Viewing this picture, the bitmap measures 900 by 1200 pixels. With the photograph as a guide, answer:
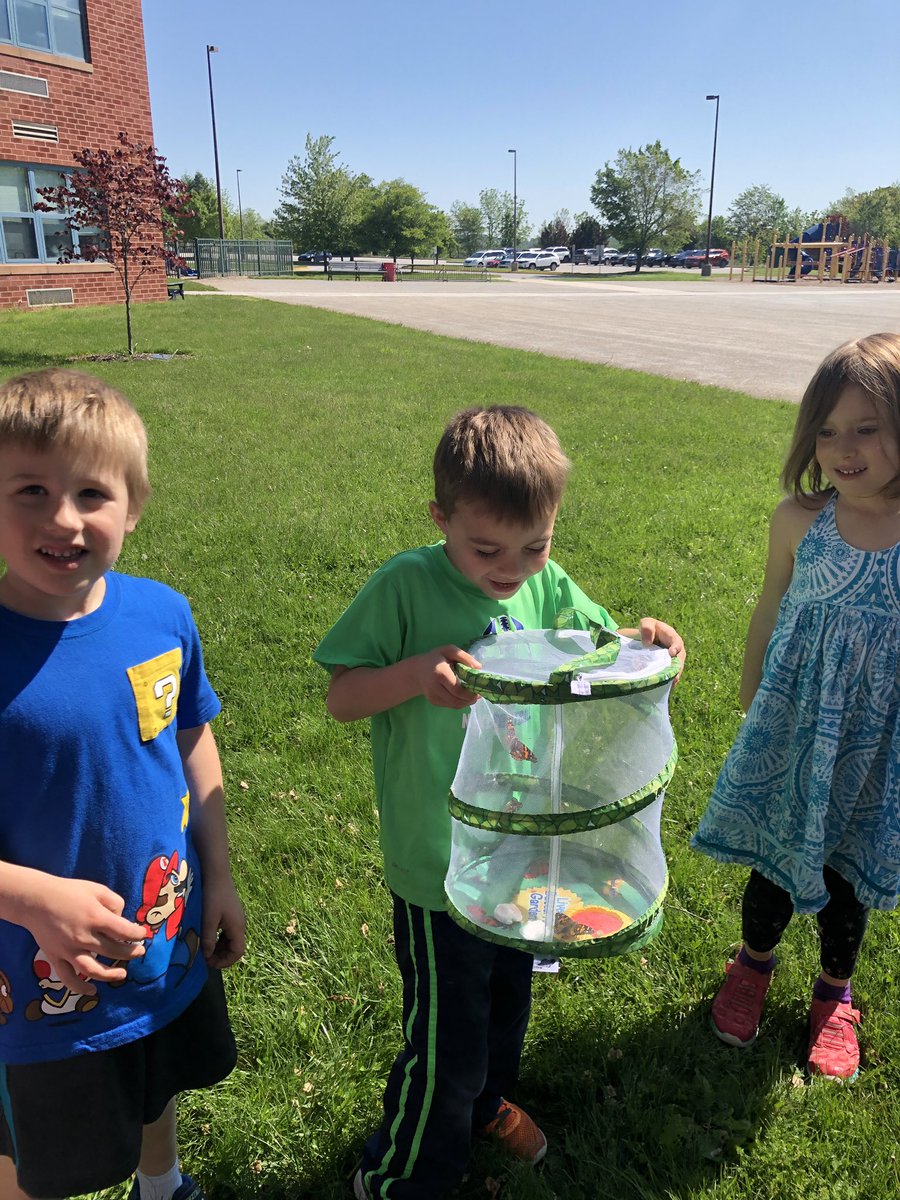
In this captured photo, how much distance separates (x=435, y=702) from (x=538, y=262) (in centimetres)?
8065

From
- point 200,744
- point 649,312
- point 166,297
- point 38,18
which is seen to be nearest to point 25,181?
point 38,18

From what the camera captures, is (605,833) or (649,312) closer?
(605,833)

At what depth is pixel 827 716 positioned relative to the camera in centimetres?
221

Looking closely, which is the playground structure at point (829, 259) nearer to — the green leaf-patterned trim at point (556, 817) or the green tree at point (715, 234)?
the green tree at point (715, 234)

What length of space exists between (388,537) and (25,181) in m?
22.7

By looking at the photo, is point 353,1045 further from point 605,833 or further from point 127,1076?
point 605,833

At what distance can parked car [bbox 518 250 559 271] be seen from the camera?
75938 millimetres

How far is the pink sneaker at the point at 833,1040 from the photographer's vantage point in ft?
7.85

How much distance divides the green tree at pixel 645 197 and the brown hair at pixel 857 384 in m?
79.3

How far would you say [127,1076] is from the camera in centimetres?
165

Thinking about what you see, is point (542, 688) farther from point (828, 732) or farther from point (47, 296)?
point (47, 296)

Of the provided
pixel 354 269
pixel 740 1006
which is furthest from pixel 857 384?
pixel 354 269

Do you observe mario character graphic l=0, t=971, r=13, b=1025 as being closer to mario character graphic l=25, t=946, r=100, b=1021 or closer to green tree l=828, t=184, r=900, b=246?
mario character graphic l=25, t=946, r=100, b=1021

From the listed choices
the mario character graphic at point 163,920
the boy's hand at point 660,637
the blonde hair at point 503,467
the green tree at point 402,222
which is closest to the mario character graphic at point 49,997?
the mario character graphic at point 163,920
